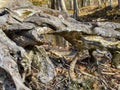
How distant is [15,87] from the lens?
6.45 metres

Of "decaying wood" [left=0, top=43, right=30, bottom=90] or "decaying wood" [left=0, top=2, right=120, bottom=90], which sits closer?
"decaying wood" [left=0, top=43, right=30, bottom=90]

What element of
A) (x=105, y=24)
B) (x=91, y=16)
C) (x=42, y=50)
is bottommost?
(x=91, y=16)

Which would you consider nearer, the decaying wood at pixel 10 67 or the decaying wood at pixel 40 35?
the decaying wood at pixel 10 67

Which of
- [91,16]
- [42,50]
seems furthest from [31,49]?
[91,16]

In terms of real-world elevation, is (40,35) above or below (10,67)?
above

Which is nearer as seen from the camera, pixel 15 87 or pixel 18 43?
pixel 15 87

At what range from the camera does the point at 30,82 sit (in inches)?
303

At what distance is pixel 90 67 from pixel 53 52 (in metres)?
0.97

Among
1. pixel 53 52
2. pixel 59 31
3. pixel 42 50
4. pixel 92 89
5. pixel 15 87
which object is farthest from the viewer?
pixel 53 52

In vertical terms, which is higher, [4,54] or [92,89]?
[4,54]

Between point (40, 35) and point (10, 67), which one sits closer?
point (10, 67)

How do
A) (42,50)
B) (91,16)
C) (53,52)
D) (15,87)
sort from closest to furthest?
1. (15,87)
2. (42,50)
3. (53,52)
4. (91,16)

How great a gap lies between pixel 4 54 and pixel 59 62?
2.33m

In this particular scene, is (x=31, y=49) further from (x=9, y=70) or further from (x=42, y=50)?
(x=9, y=70)
